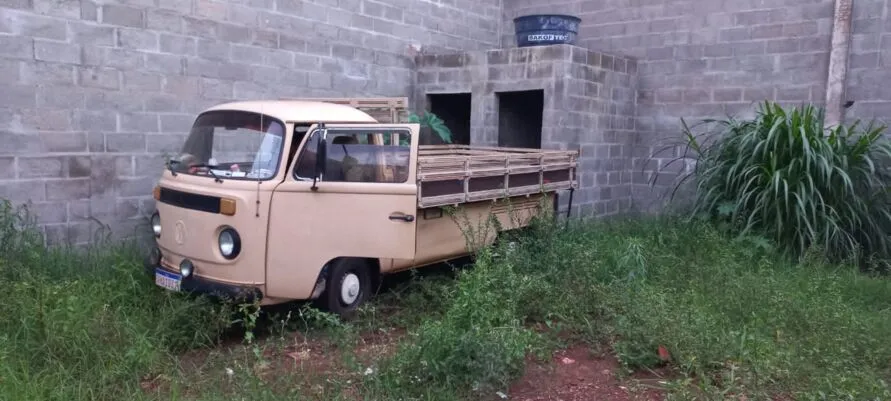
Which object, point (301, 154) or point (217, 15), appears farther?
point (217, 15)

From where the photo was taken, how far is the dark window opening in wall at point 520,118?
984cm

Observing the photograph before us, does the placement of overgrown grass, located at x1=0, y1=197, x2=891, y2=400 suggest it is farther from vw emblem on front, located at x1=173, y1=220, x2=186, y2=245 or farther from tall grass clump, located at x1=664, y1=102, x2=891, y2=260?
tall grass clump, located at x1=664, y1=102, x2=891, y2=260

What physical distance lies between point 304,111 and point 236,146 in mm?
880

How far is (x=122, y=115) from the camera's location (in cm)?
663

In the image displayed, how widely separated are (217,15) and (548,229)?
4.00m

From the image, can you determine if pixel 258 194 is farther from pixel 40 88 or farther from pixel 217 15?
pixel 217 15

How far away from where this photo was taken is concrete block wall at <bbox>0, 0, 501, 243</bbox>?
19.8 feet

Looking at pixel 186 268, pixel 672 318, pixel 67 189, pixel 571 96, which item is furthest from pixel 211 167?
pixel 571 96

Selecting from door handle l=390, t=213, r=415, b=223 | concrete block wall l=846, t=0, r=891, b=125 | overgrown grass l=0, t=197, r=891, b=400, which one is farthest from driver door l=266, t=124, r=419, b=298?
A: concrete block wall l=846, t=0, r=891, b=125

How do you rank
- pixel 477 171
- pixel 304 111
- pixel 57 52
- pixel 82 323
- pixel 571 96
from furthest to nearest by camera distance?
pixel 571 96 → pixel 57 52 → pixel 477 171 → pixel 304 111 → pixel 82 323

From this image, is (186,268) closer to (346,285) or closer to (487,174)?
(346,285)

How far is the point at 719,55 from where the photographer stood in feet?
30.4

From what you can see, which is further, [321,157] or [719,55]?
[719,55]

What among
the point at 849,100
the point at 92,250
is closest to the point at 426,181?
the point at 92,250
